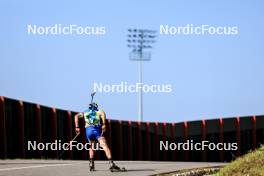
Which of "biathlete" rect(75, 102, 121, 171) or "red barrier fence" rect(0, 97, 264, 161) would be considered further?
"red barrier fence" rect(0, 97, 264, 161)

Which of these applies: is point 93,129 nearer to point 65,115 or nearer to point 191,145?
point 65,115

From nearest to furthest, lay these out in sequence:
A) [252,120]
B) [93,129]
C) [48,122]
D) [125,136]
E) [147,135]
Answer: [93,129] < [48,122] < [125,136] < [147,135] < [252,120]

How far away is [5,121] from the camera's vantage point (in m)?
27.2

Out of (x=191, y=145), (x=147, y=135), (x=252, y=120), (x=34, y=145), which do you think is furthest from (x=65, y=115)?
(x=252, y=120)

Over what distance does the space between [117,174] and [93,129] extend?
1.29 metres

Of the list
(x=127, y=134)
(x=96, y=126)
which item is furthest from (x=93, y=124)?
(x=127, y=134)

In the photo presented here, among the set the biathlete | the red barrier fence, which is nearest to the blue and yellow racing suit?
the biathlete

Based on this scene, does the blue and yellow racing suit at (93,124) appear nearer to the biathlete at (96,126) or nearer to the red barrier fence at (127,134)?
the biathlete at (96,126)

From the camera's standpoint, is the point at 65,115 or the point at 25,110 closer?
the point at 25,110

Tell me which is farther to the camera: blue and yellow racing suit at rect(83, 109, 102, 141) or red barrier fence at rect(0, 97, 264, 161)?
red barrier fence at rect(0, 97, 264, 161)

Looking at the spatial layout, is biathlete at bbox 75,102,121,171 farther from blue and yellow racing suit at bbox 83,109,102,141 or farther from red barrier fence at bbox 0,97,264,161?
red barrier fence at bbox 0,97,264,161

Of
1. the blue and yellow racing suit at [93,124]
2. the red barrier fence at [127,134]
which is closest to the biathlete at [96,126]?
the blue and yellow racing suit at [93,124]

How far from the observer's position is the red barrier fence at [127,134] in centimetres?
2853

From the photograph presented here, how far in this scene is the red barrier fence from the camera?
93.6 feet
